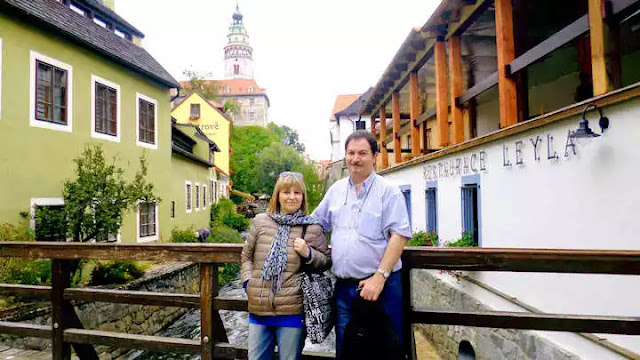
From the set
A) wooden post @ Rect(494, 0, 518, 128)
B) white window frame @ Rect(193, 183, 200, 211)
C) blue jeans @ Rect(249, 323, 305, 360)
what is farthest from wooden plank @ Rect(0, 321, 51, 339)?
white window frame @ Rect(193, 183, 200, 211)

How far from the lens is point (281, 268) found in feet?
7.52

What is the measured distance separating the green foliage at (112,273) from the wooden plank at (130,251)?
8.04 m

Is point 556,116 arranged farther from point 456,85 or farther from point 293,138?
point 293,138

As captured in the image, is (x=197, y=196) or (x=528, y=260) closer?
(x=528, y=260)

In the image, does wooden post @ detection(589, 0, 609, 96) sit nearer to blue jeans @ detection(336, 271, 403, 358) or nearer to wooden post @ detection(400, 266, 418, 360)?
wooden post @ detection(400, 266, 418, 360)

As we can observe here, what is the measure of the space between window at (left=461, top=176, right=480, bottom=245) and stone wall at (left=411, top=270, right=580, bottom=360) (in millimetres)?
1088

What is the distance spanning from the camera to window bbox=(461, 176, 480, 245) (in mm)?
7117

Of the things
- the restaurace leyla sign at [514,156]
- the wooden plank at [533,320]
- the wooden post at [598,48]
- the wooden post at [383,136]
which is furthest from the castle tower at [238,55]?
the wooden plank at [533,320]

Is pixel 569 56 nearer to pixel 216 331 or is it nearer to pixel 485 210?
pixel 485 210

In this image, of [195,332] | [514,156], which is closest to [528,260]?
[514,156]

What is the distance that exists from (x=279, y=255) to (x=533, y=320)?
4.56 ft

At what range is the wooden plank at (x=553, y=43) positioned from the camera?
165 inches

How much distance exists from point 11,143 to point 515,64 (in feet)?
32.9

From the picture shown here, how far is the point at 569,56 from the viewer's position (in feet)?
25.6
